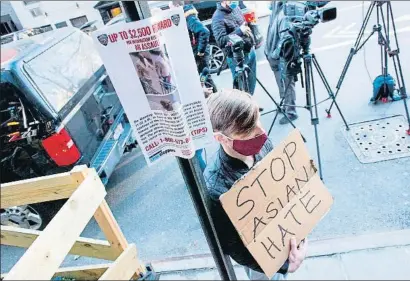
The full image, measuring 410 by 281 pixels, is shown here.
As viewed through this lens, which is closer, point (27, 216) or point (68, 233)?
point (68, 233)

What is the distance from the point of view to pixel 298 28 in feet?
9.03

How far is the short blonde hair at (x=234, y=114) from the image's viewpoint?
1387mm

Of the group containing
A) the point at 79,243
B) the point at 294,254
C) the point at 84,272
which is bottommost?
the point at 84,272

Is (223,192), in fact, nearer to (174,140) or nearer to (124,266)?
(174,140)

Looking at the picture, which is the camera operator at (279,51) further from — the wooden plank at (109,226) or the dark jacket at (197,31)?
the wooden plank at (109,226)

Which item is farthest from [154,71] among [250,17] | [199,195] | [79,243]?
[250,17]

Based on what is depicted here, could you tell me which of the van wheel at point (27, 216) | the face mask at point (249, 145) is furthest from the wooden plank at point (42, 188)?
the van wheel at point (27, 216)

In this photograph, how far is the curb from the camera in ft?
6.72

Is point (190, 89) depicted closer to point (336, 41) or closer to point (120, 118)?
point (120, 118)

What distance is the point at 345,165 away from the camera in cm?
301

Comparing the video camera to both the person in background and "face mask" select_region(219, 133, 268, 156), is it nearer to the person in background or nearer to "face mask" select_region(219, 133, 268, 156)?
the person in background

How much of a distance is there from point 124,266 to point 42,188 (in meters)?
0.64

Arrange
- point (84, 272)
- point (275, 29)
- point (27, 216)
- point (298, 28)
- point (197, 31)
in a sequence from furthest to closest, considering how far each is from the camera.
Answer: point (197, 31) → point (275, 29) → point (27, 216) → point (298, 28) → point (84, 272)

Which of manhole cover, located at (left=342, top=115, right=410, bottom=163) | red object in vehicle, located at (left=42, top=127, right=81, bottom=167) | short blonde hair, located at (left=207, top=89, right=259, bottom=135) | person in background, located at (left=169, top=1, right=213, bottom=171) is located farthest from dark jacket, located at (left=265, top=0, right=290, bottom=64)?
red object in vehicle, located at (left=42, top=127, right=81, bottom=167)
